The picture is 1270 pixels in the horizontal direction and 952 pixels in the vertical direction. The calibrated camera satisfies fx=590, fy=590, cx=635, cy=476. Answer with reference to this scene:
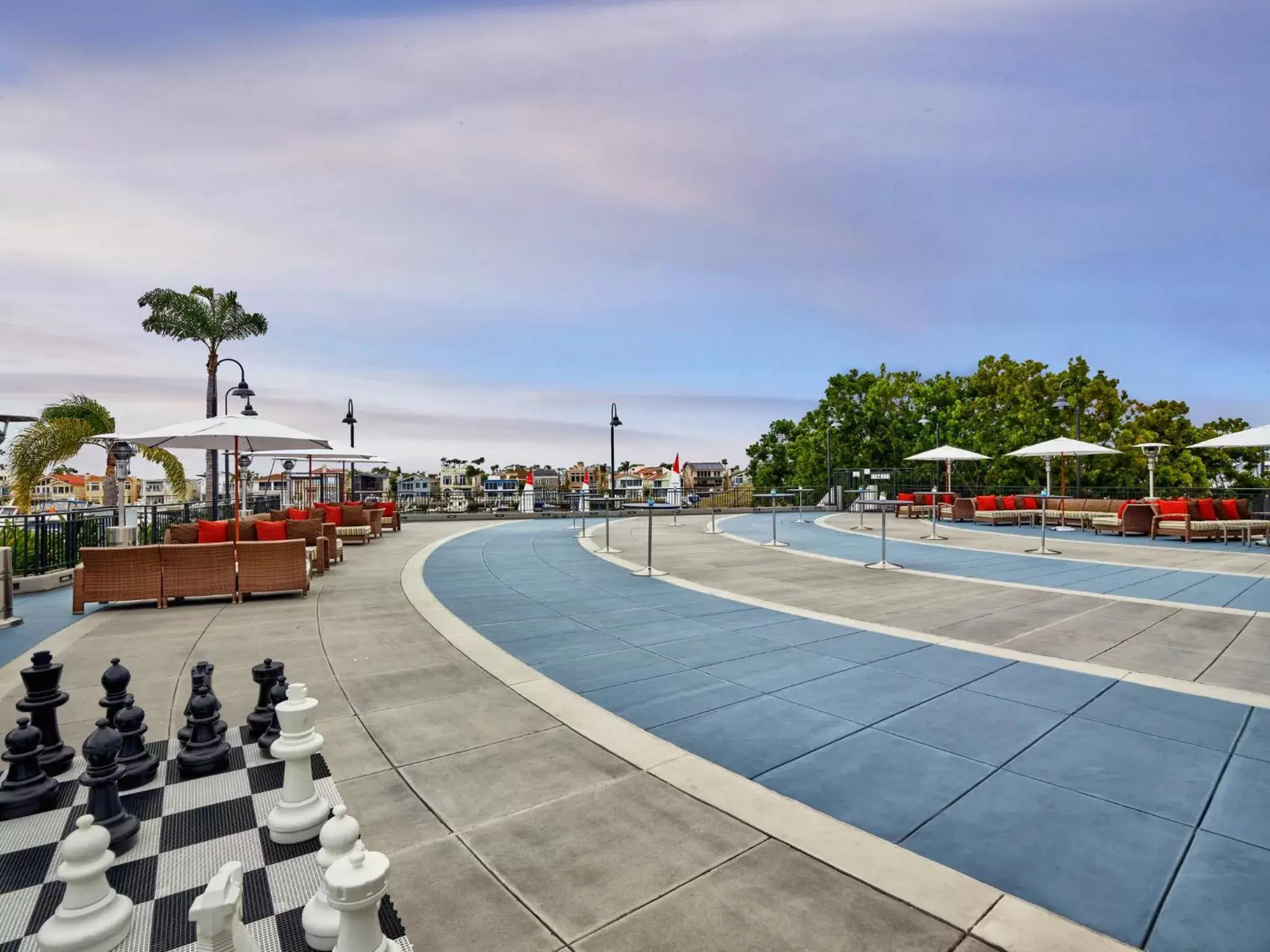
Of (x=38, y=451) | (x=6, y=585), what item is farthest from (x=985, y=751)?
(x=38, y=451)

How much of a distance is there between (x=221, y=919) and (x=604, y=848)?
1.43 metres

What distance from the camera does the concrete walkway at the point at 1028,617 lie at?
5312 mm

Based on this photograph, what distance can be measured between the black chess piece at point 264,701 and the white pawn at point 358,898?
7.12 feet

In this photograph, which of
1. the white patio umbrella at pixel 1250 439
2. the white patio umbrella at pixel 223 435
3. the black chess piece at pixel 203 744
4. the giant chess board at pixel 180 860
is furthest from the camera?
the white patio umbrella at pixel 1250 439

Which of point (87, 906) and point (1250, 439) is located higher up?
point (1250, 439)

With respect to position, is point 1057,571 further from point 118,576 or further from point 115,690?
point 118,576

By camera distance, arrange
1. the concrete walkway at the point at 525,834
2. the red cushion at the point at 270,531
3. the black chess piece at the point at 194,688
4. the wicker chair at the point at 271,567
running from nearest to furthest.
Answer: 1. the concrete walkway at the point at 525,834
2. the black chess piece at the point at 194,688
3. the wicker chair at the point at 271,567
4. the red cushion at the point at 270,531

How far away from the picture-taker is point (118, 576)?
739 cm

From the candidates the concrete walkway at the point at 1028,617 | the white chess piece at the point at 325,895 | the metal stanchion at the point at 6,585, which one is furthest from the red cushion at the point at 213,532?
the white chess piece at the point at 325,895

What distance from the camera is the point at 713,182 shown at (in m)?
17.1

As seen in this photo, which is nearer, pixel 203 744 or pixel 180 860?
pixel 180 860

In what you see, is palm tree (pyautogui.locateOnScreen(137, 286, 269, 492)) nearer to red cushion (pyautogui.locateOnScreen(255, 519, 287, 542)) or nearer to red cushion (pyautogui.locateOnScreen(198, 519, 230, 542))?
red cushion (pyautogui.locateOnScreen(255, 519, 287, 542))

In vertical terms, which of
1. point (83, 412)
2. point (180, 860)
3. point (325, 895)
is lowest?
point (180, 860)

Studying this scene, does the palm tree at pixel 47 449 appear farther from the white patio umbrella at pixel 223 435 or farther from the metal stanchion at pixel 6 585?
the metal stanchion at pixel 6 585
